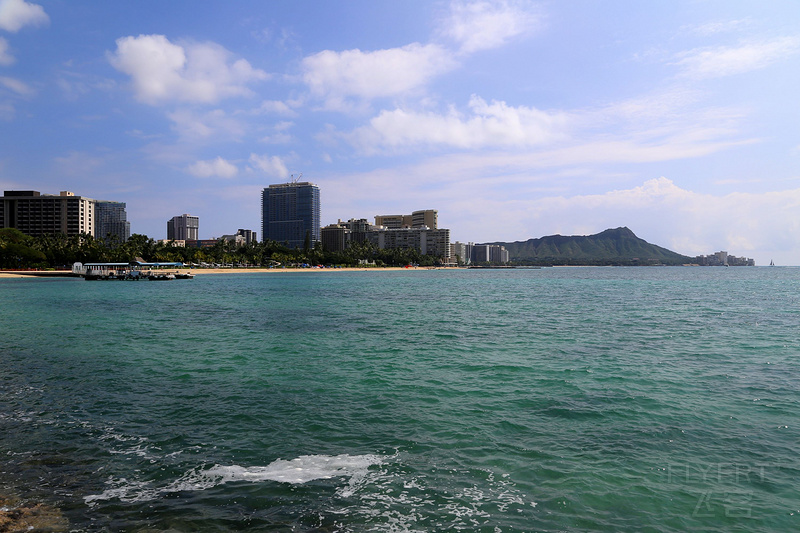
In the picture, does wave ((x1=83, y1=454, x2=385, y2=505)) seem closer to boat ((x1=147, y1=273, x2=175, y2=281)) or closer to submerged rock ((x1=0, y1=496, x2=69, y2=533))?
submerged rock ((x1=0, y1=496, x2=69, y2=533))

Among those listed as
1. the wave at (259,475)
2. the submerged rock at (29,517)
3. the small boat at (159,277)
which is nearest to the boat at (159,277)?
the small boat at (159,277)

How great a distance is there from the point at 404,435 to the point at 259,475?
12.1 feet

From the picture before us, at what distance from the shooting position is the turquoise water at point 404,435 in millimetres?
8094

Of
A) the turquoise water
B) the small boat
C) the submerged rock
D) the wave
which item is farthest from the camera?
the small boat

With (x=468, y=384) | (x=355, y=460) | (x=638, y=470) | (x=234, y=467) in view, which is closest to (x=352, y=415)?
(x=355, y=460)

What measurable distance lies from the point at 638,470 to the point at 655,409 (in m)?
4.87

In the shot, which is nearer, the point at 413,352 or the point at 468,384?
the point at 468,384

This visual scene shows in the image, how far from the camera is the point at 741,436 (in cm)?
1166

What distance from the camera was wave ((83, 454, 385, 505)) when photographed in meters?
8.63

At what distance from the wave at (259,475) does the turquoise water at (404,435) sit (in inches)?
1.8

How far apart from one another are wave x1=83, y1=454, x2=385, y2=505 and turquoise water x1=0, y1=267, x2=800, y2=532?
0.15ft

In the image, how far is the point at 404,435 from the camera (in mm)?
11656

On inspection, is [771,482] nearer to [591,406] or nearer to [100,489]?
[591,406]

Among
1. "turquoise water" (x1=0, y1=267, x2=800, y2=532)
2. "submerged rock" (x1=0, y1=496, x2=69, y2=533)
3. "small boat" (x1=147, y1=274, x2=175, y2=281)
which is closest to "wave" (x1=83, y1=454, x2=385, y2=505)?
"turquoise water" (x1=0, y1=267, x2=800, y2=532)
